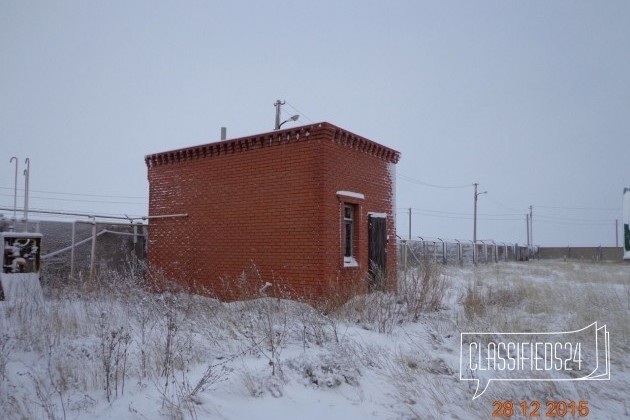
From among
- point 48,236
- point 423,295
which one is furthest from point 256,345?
point 48,236

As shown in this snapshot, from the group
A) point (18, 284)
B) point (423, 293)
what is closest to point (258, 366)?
point (423, 293)

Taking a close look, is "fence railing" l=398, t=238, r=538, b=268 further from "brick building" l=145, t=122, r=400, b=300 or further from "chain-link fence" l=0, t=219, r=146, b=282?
"chain-link fence" l=0, t=219, r=146, b=282

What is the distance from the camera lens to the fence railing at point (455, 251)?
81.7 feet

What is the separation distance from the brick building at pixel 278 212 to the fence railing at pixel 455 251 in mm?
7588

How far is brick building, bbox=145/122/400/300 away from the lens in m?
10.5

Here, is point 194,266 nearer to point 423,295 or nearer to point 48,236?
point 48,236

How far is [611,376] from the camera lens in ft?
18.8

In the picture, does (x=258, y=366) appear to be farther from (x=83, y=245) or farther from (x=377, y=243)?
(x=83, y=245)

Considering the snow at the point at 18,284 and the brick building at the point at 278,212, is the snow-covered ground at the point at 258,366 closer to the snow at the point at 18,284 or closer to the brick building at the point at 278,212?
the snow at the point at 18,284

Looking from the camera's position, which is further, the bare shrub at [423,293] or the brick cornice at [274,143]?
the brick cornice at [274,143]

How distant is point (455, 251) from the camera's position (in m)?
30.9

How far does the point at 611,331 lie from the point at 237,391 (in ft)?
21.5

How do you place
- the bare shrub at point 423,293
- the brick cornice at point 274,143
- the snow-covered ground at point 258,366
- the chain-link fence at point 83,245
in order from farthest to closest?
the chain-link fence at point 83,245 < the brick cornice at point 274,143 < the bare shrub at point 423,293 < the snow-covered ground at point 258,366

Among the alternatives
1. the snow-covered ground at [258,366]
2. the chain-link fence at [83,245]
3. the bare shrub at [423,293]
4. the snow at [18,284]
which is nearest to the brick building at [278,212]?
the bare shrub at [423,293]
